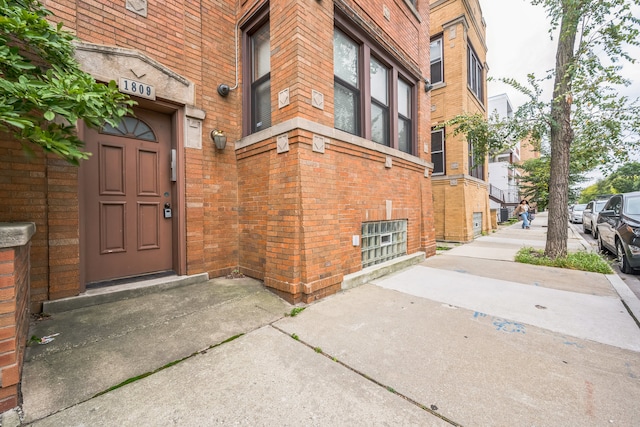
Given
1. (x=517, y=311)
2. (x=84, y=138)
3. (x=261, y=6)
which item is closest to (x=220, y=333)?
(x=84, y=138)

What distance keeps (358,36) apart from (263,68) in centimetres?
185

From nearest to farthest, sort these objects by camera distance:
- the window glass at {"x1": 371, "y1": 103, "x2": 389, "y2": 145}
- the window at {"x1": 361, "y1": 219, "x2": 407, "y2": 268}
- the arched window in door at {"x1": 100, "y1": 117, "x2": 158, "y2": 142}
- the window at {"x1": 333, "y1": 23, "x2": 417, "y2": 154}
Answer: the arched window in door at {"x1": 100, "y1": 117, "x2": 158, "y2": 142} → the window at {"x1": 333, "y1": 23, "x2": 417, "y2": 154} → the window at {"x1": 361, "y1": 219, "x2": 407, "y2": 268} → the window glass at {"x1": 371, "y1": 103, "x2": 389, "y2": 145}

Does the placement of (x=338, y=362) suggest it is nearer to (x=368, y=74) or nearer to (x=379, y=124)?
(x=379, y=124)

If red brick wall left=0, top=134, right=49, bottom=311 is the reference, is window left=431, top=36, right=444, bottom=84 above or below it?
above

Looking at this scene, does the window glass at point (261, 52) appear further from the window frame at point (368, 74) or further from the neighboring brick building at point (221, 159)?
the window frame at point (368, 74)

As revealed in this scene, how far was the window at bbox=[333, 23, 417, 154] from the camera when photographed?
4668mm

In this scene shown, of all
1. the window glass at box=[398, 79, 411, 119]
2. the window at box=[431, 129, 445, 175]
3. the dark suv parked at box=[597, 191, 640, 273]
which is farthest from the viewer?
the window at box=[431, 129, 445, 175]

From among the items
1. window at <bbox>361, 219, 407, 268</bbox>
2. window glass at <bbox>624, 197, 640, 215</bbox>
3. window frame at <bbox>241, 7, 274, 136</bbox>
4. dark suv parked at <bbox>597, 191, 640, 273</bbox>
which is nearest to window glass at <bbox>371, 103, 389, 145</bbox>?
window at <bbox>361, 219, 407, 268</bbox>

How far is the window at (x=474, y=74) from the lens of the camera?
10797 millimetres

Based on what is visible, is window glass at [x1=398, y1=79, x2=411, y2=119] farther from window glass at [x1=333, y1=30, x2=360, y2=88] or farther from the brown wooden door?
the brown wooden door

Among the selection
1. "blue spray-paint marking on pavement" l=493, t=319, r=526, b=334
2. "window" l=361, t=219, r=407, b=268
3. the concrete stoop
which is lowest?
"blue spray-paint marking on pavement" l=493, t=319, r=526, b=334

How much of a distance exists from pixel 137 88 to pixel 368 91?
3.76m

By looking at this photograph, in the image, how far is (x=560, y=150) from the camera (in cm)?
626

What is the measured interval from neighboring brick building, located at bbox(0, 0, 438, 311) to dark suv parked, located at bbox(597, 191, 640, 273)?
16.1 ft
